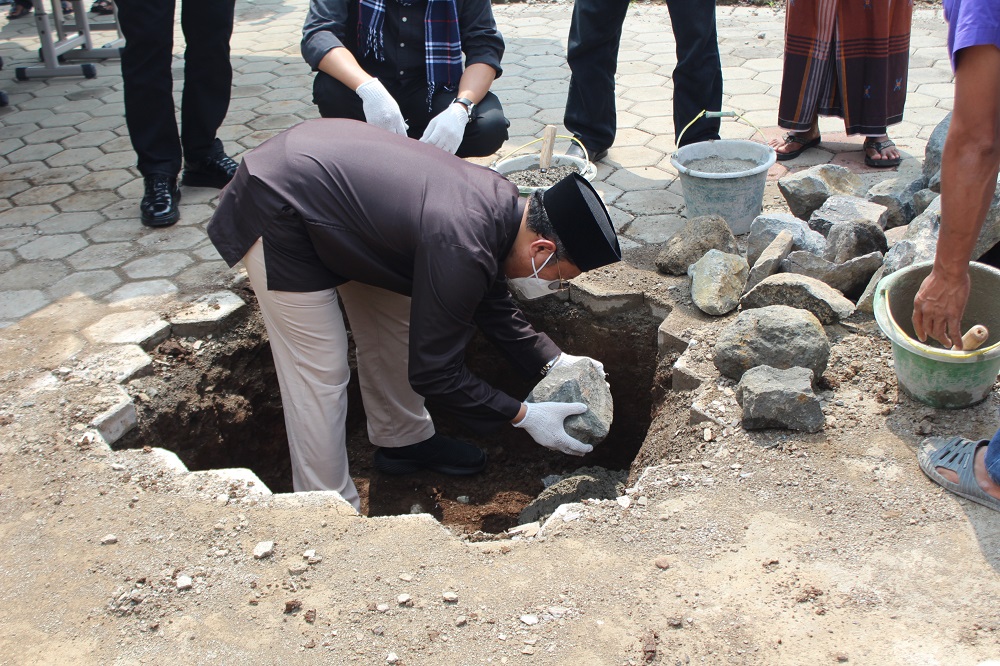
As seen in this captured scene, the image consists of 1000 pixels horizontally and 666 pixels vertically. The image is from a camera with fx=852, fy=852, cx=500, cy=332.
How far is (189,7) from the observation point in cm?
477

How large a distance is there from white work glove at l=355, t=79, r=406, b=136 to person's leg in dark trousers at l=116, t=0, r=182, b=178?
146 centimetres

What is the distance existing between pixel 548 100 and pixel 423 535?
4437 mm

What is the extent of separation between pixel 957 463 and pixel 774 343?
2.44ft

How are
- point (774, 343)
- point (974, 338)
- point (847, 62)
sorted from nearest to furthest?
1. point (974, 338)
2. point (774, 343)
3. point (847, 62)

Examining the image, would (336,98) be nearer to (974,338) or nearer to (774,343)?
(774,343)

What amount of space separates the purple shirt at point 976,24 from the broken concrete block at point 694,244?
1735mm

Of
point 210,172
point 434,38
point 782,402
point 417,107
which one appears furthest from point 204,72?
point 782,402

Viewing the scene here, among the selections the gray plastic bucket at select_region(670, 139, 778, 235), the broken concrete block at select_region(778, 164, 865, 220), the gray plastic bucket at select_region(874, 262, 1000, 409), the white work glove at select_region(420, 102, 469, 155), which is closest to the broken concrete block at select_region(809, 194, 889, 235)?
the broken concrete block at select_region(778, 164, 865, 220)

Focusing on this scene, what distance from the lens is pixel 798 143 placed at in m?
5.35

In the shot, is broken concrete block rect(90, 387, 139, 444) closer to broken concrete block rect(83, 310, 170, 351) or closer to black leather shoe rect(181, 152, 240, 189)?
broken concrete block rect(83, 310, 170, 351)

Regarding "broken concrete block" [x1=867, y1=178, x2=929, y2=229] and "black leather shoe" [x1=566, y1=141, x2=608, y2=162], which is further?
"black leather shoe" [x1=566, y1=141, x2=608, y2=162]

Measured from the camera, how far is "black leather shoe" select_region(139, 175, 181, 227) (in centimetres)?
464

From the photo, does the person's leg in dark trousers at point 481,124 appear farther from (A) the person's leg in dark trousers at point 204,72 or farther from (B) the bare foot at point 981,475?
(B) the bare foot at point 981,475

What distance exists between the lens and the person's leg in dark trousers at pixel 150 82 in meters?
4.48
